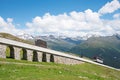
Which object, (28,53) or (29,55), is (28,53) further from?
(29,55)

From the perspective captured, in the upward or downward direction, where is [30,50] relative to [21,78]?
upward

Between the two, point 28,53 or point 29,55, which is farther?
point 29,55

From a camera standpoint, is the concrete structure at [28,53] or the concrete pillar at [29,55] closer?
the concrete structure at [28,53]

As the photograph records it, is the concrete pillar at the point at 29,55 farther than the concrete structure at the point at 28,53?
Yes

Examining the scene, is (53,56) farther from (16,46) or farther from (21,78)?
(21,78)

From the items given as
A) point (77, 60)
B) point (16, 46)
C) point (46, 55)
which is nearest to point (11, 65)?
point (16, 46)

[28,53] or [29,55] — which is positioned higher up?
[28,53]

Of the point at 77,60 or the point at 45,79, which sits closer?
the point at 45,79

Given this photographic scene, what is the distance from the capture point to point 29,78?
2725 centimetres

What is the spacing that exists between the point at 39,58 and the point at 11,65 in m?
27.9

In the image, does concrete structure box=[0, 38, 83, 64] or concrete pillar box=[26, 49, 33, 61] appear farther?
concrete pillar box=[26, 49, 33, 61]

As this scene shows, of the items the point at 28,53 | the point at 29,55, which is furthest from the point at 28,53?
the point at 29,55

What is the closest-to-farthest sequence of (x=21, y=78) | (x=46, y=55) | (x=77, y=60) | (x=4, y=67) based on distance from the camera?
(x=21, y=78) → (x=4, y=67) → (x=46, y=55) → (x=77, y=60)

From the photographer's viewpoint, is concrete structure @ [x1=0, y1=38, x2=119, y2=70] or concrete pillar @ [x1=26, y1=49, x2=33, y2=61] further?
concrete pillar @ [x1=26, y1=49, x2=33, y2=61]
